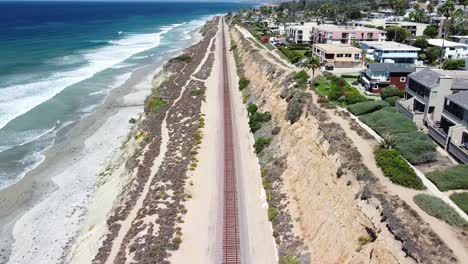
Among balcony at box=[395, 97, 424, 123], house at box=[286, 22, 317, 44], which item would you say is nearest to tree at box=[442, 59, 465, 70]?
balcony at box=[395, 97, 424, 123]

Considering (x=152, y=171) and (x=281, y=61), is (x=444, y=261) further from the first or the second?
(x=281, y=61)

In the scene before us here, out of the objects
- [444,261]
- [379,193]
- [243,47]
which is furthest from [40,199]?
[243,47]

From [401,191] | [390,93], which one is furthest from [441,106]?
[401,191]

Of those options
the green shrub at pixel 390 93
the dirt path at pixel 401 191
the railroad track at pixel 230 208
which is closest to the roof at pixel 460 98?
the dirt path at pixel 401 191

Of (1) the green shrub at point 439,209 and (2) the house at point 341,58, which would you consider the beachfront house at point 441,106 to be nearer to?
(1) the green shrub at point 439,209

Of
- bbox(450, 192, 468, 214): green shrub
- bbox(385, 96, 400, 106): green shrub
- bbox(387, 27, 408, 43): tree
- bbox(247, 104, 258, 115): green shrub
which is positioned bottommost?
bbox(247, 104, 258, 115): green shrub

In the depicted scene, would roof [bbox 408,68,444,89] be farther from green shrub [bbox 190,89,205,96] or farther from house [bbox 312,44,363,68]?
green shrub [bbox 190,89,205,96]
